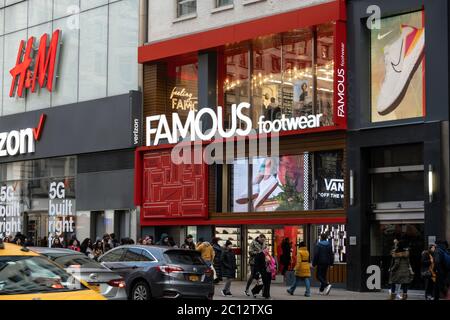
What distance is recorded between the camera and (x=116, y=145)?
117ft

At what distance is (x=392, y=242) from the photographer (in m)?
26.3

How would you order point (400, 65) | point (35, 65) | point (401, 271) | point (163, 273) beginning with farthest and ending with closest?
point (35, 65)
point (400, 65)
point (401, 271)
point (163, 273)

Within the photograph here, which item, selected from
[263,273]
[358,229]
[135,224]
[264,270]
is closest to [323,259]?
[358,229]

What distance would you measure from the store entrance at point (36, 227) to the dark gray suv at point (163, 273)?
18.8 meters

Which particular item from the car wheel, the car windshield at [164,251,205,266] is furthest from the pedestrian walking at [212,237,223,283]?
the car wheel

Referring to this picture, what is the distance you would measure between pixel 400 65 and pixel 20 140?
21483 millimetres

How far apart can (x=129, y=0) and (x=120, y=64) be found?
2738 mm

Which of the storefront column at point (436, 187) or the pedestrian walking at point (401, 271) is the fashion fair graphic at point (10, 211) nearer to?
the storefront column at point (436, 187)

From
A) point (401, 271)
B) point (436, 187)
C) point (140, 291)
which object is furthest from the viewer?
point (436, 187)

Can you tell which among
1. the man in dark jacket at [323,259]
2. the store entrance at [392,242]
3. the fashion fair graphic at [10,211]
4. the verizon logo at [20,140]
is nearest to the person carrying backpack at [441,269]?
the store entrance at [392,242]

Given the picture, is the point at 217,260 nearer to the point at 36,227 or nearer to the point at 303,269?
the point at 303,269

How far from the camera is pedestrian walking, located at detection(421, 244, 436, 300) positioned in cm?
2181

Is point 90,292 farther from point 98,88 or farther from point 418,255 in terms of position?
point 98,88
